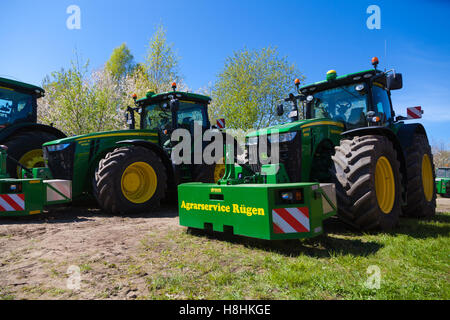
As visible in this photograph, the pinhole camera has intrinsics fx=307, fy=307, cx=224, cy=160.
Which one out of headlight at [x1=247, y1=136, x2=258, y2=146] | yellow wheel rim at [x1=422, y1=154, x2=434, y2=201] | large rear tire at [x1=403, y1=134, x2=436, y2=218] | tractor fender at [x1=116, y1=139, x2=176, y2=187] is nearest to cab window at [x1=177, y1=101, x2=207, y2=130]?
tractor fender at [x1=116, y1=139, x2=176, y2=187]

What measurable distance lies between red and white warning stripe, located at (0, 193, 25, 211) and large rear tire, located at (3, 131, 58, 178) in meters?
1.75

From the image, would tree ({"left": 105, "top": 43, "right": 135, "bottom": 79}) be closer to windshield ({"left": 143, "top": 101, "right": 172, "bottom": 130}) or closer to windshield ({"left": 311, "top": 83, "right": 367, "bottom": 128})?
windshield ({"left": 143, "top": 101, "right": 172, "bottom": 130})

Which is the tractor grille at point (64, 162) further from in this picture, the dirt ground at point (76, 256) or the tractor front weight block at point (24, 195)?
the dirt ground at point (76, 256)

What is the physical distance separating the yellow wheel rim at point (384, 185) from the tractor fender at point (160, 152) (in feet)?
14.2

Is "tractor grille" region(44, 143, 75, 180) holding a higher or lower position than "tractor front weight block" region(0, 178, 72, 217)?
higher

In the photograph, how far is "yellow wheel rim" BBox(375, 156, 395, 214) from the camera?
4.49m

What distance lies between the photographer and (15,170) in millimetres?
6801

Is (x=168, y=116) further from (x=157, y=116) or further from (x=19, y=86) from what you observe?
(x=19, y=86)

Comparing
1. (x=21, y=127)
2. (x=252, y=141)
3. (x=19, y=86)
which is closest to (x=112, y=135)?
(x=21, y=127)

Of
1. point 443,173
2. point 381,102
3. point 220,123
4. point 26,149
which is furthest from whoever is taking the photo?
point 443,173

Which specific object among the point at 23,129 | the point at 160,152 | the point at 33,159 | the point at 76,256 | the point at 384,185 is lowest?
the point at 76,256

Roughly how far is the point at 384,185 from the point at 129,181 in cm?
458

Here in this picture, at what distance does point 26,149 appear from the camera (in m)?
7.09

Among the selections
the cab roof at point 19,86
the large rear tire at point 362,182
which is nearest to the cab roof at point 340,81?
the large rear tire at point 362,182
